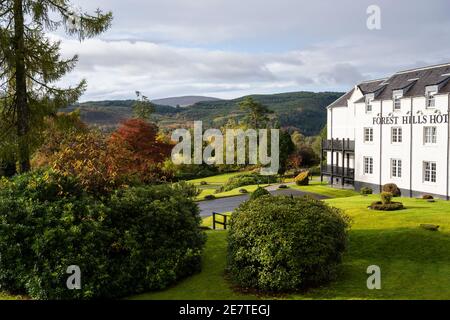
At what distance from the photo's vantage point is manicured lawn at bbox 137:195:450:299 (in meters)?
12.6

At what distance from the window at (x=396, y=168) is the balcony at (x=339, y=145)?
6.28 meters

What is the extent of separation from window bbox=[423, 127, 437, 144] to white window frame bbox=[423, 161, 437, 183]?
168cm

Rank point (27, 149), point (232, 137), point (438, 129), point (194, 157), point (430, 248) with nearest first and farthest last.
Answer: point (430, 248), point (27, 149), point (438, 129), point (232, 137), point (194, 157)

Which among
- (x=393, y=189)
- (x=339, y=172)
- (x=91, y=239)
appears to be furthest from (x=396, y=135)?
(x=91, y=239)

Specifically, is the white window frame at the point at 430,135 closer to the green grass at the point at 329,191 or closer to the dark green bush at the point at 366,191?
the dark green bush at the point at 366,191

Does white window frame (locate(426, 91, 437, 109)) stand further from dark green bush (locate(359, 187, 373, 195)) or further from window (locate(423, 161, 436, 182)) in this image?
dark green bush (locate(359, 187, 373, 195))

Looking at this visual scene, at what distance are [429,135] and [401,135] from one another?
121 inches

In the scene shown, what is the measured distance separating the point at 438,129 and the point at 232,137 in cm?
3766

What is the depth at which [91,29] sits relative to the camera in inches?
862

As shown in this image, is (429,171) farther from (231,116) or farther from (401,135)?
(231,116)

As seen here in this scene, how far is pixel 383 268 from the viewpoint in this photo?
14.8 meters
